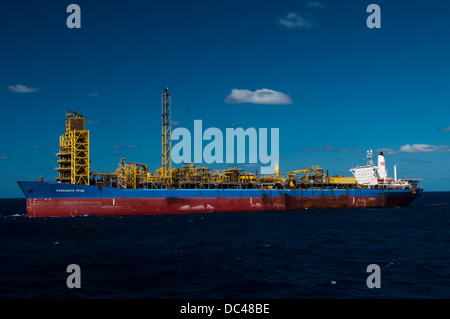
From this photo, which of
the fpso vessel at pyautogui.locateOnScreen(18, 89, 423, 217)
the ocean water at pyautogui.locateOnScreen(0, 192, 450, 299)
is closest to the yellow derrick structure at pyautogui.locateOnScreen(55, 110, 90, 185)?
the fpso vessel at pyautogui.locateOnScreen(18, 89, 423, 217)

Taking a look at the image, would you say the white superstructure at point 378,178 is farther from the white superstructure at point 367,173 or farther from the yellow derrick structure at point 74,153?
the yellow derrick structure at point 74,153

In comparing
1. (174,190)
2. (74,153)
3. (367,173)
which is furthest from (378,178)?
(74,153)

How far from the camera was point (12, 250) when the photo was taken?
29359 millimetres

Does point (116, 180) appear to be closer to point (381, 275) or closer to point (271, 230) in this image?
point (271, 230)

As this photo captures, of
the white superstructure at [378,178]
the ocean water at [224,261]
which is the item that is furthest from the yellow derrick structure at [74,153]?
the white superstructure at [378,178]

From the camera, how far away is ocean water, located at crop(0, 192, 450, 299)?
60.8 feet

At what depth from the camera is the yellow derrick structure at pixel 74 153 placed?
56.3m

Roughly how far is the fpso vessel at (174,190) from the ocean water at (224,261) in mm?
11371

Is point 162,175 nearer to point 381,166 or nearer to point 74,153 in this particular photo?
point 74,153

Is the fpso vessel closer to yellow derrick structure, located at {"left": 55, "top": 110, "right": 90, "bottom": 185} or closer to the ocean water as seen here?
yellow derrick structure, located at {"left": 55, "top": 110, "right": 90, "bottom": 185}

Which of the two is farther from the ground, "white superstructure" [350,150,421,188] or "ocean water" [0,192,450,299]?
"white superstructure" [350,150,421,188]
